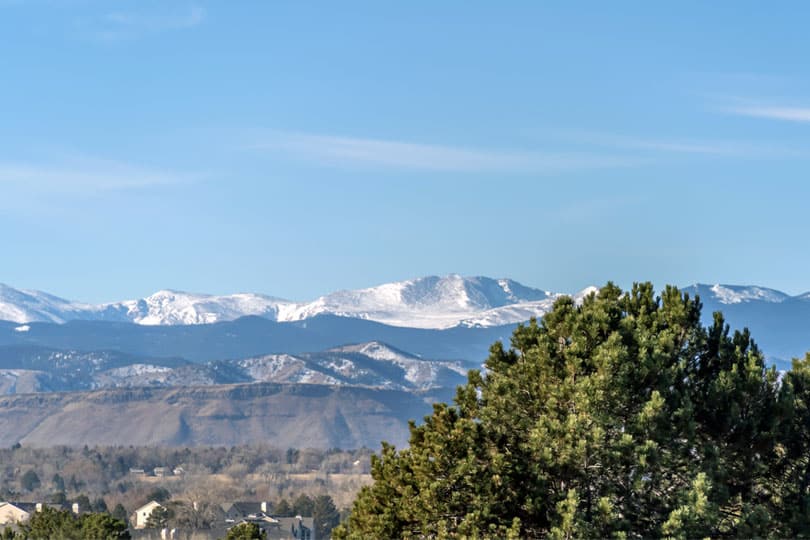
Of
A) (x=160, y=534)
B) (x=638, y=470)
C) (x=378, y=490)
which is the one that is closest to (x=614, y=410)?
(x=638, y=470)

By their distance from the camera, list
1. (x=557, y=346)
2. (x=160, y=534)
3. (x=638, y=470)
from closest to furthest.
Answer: (x=638, y=470) → (x=557, y=346) → (x=160, y=534)

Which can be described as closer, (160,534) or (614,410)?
(614,410)

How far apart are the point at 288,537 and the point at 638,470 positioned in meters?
161

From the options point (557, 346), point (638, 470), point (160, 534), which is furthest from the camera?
point (160, 534)

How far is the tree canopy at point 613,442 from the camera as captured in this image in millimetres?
42844

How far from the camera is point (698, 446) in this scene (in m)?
44.4

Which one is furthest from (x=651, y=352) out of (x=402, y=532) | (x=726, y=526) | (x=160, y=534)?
(x=160, y=534)

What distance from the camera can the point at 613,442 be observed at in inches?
1684

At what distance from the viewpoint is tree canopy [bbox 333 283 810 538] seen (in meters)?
42.8

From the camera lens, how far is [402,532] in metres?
45.5

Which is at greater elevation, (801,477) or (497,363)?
(497,363)

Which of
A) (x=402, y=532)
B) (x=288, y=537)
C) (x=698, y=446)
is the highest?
(x=698, y=446)

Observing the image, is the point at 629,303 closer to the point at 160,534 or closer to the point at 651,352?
the point at 651,352

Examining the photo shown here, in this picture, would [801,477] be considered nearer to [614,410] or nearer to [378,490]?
[614,410]
